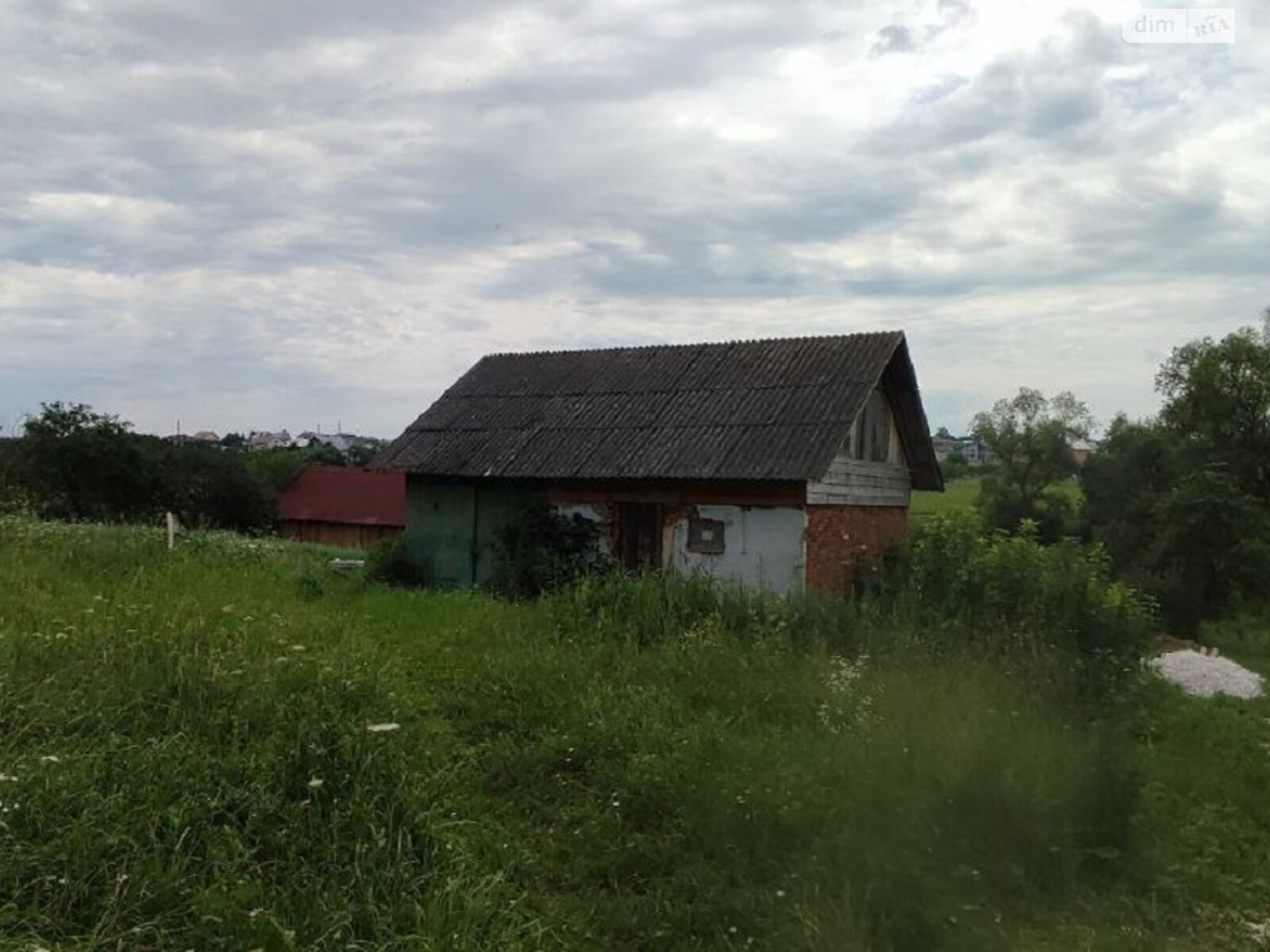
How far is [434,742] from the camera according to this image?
18.7 feet

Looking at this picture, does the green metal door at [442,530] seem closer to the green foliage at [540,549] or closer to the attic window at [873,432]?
the green foliage at [540,549]

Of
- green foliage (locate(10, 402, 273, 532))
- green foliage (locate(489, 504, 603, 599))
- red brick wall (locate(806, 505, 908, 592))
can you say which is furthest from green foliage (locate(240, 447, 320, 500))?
red brick wall (locate(806, 505, 908, 592))

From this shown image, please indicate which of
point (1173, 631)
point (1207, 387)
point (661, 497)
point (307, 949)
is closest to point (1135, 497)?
point (1207, 387)

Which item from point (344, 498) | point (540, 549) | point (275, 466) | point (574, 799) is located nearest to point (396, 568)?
point (540, 549)

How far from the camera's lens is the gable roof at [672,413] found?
47.5ft

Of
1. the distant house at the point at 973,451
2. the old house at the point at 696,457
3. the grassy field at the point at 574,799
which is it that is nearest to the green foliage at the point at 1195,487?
the distant house at the point at 973,451

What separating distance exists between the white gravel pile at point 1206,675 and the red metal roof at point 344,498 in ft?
121

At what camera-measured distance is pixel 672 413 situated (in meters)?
16.1

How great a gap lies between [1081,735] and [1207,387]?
30.9 metres

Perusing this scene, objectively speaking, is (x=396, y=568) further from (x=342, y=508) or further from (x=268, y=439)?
(x=268, y=439)

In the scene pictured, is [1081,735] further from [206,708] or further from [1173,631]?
[1173,631]

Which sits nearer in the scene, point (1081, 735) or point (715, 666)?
point (1081, 735)

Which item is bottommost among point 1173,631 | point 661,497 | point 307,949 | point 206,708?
point 1173,631

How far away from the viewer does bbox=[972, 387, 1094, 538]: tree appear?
127 feet
